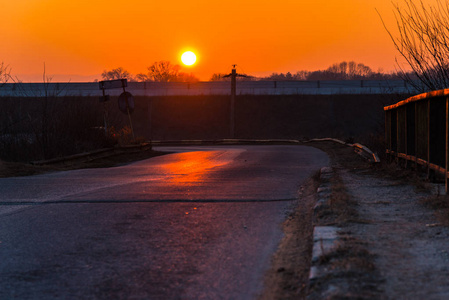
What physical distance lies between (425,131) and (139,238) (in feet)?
19.6

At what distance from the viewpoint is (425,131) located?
10383 millimetres

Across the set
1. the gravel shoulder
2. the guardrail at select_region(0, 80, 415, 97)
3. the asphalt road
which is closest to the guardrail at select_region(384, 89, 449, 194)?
the gravel shoulder

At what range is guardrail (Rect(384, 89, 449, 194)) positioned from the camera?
940cm

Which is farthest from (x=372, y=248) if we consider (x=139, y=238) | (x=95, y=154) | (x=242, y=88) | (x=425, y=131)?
(x=242, y=88)

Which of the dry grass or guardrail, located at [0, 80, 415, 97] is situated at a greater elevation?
guardrail, located at [0, 80, 415, 97]

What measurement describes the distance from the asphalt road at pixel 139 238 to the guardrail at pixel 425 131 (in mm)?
2328

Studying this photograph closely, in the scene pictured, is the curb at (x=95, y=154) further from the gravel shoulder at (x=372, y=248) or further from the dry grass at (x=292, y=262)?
the dry grass at (x=292, y=262)

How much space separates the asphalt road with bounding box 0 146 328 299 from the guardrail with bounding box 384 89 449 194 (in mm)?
2328

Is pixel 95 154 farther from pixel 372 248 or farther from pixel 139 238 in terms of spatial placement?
pixel 372 248

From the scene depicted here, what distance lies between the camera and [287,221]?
7.64 meters

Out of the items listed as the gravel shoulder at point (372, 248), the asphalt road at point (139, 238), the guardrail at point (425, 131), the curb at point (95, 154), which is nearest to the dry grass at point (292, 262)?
the gravel shoulder at point (372, 248)

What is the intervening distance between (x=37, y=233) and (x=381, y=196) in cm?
504

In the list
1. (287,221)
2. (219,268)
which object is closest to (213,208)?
(287,221)

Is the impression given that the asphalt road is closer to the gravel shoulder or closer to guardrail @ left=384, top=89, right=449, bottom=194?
the gravel shoulder
